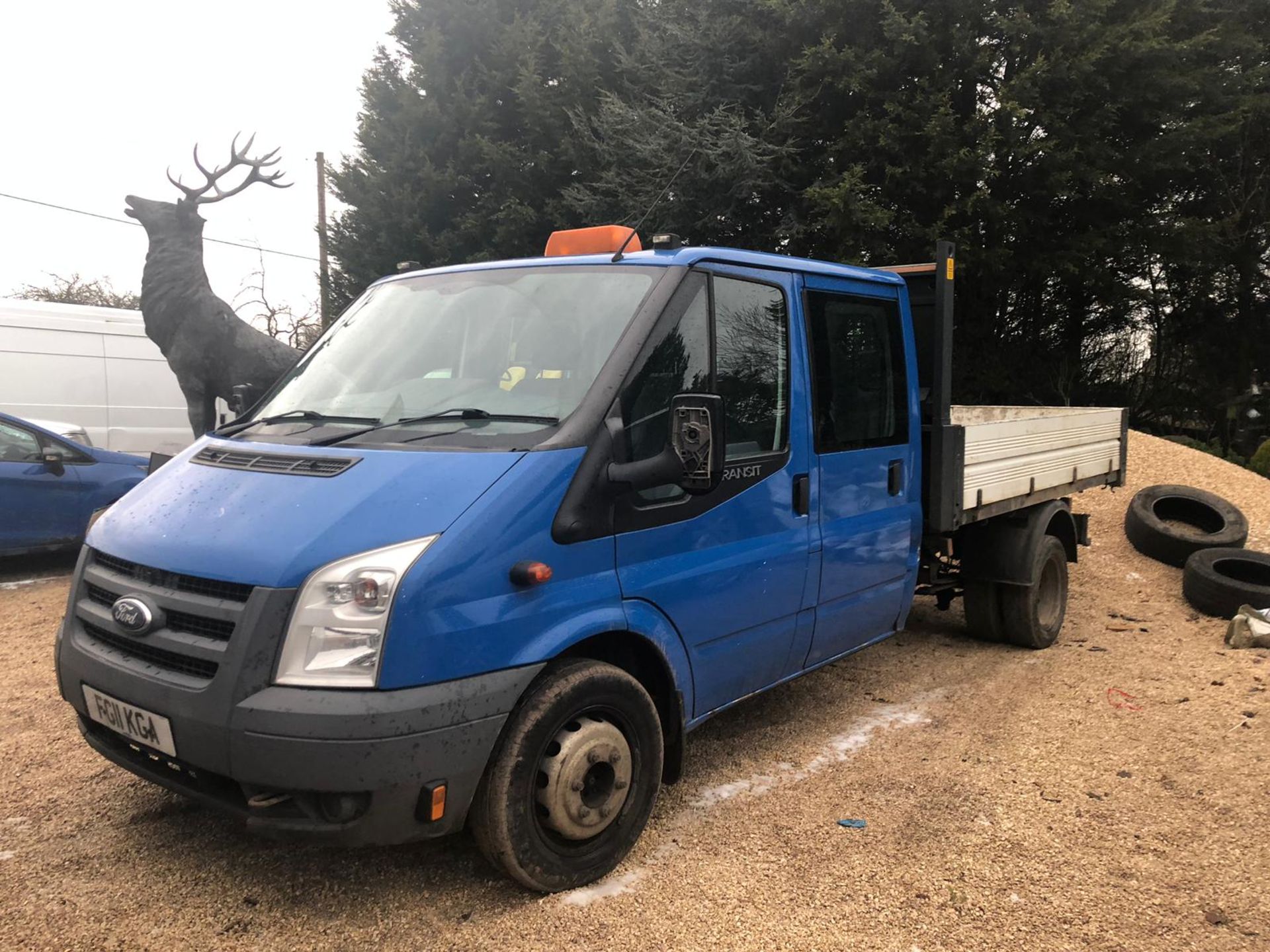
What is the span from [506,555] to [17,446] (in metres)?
7.19

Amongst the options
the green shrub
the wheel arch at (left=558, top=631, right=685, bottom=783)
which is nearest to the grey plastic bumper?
the wheel arch at (left=558, top=631, right=685, bottom=783)

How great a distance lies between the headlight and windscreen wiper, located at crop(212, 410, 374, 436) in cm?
98

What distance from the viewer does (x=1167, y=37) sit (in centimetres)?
1364

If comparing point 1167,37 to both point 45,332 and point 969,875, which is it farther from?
point 45,332

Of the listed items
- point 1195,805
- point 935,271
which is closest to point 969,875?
point 1195,805

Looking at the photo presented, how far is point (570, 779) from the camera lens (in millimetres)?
3010

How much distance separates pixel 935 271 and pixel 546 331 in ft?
9.41

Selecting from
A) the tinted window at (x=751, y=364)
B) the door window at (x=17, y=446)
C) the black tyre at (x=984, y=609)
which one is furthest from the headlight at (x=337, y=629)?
the door window at (x=17, y=446)

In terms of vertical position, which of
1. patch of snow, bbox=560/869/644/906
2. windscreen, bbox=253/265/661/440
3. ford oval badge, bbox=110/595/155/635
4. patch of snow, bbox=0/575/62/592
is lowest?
patch of snow, bbox=0/575/62/592

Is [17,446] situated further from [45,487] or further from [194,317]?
[194,317]

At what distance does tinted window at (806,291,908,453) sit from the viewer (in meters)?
4.16

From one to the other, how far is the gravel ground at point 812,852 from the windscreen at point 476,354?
160 cm

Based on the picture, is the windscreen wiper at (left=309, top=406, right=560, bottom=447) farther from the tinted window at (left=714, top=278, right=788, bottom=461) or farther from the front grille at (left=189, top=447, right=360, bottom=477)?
the tinted window at (left=714, top=278, right=788, bottom=461)

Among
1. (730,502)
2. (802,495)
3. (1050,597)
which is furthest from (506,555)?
(1050,597)
